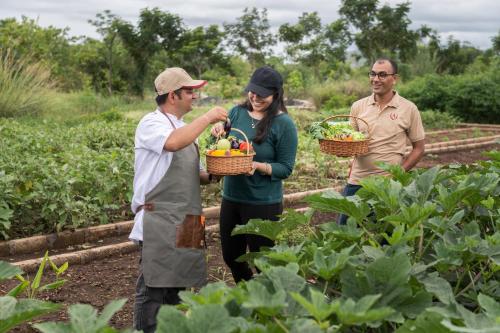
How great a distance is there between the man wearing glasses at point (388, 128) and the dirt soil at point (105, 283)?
1.41 m

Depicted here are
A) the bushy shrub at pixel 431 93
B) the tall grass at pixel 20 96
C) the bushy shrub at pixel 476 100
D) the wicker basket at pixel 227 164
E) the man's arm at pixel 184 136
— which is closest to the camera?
the man's arm at pixel 184 136

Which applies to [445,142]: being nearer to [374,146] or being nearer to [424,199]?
[374,146]

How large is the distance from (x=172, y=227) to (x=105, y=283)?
204 centimetres

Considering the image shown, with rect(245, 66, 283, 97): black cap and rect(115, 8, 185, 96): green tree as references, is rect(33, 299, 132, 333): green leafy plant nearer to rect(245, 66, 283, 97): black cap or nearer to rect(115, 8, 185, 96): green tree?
rect(245, 66, 283, 97): black cap

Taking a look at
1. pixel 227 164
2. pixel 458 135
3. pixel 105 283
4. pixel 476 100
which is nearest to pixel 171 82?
pixel 227 164

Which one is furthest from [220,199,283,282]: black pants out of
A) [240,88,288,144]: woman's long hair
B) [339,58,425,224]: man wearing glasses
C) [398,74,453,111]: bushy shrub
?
[398,74,453,111]: bushy shrub

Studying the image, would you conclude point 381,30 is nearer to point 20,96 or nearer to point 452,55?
point 452,55

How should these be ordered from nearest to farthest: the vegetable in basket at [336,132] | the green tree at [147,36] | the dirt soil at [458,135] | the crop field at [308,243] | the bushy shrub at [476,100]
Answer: the crop field at [308,243] → the vegetable in basket at [336,132] → the dirt soil at [458,135] → the bushy shrub at [476,100] → the green tree at [147,36]

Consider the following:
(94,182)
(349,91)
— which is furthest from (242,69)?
(94,182)

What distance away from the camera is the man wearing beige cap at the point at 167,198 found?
355 cm

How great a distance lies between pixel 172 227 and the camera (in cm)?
359

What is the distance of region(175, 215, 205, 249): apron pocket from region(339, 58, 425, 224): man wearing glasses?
1581 millimetres

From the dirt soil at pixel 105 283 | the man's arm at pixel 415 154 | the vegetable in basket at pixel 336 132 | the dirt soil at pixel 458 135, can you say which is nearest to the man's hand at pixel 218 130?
the vegetable in basket at pixel 336 132

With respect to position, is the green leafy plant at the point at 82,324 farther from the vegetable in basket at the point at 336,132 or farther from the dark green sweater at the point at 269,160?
the vegetable in basket at the point at 336,132
